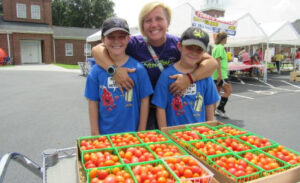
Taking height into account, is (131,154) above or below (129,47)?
below

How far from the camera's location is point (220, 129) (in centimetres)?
194

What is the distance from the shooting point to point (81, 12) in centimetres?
4272

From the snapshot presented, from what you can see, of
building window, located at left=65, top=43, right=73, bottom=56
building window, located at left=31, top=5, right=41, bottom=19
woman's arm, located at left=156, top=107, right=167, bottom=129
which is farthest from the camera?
building window, located at left=65, top=43, right=73, bottom=56

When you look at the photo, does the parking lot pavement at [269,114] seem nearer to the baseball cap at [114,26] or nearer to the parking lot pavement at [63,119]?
the parking lot pavement at [63,119]

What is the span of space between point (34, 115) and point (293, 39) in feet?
48.3

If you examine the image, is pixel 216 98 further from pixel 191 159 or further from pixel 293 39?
pixel 293 39

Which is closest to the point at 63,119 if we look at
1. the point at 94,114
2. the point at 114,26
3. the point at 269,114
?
the point at 94,114

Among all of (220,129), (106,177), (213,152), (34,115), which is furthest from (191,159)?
(34,115)

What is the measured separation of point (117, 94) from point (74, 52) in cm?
3197

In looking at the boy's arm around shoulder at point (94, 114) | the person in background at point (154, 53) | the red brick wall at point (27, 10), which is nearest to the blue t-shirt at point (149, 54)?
the person in background at point (154, 53)

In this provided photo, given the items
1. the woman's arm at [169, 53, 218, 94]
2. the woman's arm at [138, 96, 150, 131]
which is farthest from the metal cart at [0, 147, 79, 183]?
the woman's arm at [169, 53, 218, 94]

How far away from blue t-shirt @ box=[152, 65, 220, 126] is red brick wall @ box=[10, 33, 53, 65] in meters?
29.5

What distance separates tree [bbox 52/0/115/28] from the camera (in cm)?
4169

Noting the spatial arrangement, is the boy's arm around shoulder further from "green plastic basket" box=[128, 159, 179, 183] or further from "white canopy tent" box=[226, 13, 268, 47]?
"white canopy tent" box=[226, 13, 268, 47]
